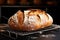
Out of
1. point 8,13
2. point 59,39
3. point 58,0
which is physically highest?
point 58,0

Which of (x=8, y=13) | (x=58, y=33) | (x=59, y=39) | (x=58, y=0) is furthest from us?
(x=8, y=13)

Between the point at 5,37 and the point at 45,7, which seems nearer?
the point at 5,37

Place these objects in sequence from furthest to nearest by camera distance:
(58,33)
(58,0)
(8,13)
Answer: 1. (8,13)
2. (58,0)
3. (58,33)

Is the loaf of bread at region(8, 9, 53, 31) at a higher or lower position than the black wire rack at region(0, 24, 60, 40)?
higher

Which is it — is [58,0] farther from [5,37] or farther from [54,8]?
[5,37]

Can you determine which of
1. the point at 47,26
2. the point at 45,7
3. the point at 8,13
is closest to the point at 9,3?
the point at 8,13

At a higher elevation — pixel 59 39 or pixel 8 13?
pixel 8 13

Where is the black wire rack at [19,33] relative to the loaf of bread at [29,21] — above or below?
below

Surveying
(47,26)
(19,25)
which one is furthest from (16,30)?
(47,26)

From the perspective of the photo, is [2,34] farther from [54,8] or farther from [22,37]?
[54,8]
